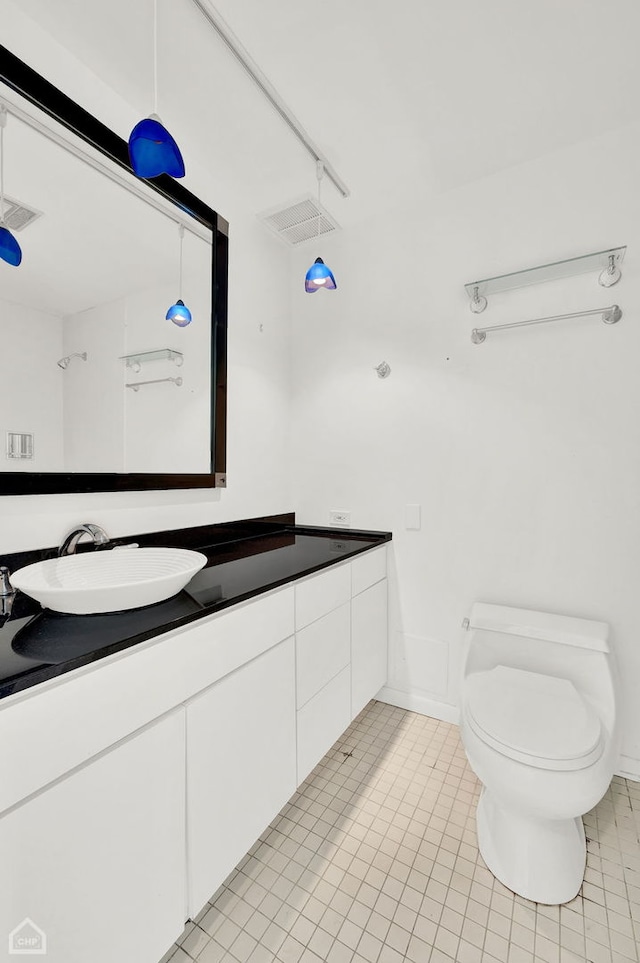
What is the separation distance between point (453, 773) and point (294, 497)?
4.89 ft

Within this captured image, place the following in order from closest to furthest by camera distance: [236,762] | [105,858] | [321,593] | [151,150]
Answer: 1. [105,858]
2. [151,150]
3. [236,762]
4. [321,593]

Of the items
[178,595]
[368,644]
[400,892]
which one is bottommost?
[400,892]

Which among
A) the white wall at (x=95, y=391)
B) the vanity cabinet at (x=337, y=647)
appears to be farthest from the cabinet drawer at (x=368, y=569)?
the white wall at (x=95, y=391)

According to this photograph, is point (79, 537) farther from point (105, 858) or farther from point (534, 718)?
point (534, 718)

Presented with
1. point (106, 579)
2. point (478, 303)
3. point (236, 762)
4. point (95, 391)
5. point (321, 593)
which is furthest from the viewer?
point (478, 303)

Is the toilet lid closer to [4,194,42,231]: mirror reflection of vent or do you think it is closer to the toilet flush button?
the toilet flush button

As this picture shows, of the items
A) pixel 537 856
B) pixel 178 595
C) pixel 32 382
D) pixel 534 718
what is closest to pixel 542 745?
pixel 534 718

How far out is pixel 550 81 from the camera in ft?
4.67

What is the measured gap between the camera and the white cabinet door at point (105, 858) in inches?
27.7

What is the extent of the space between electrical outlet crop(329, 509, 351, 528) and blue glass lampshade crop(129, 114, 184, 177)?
5.36 ft

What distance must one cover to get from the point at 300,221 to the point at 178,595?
6.01 ft

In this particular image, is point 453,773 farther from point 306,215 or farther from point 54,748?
point 306,215

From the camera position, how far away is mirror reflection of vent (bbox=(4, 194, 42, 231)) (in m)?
1.17

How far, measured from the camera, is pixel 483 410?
1.87 m
